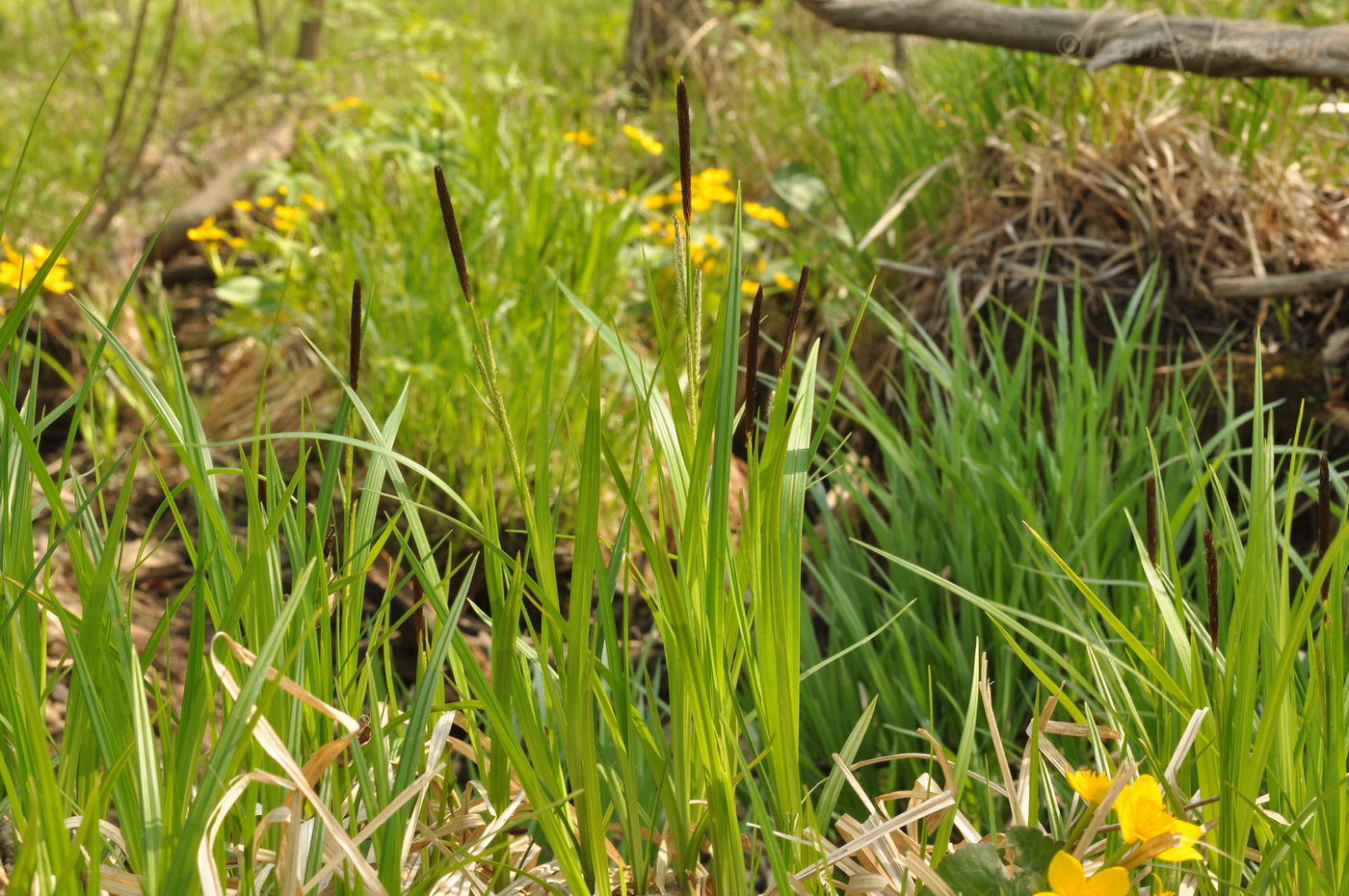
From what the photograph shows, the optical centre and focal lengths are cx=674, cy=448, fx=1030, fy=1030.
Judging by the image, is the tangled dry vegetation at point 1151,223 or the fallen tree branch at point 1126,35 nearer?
the fallen tree branch at point 1126,35

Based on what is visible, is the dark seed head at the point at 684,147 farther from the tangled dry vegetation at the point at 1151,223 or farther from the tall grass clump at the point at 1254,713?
the tangled dry vegetation at the point at 1151,223

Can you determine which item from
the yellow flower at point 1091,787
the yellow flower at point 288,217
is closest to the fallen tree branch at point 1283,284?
the yellow flower at point 1091,787

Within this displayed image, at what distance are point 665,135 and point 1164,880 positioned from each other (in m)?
4.08

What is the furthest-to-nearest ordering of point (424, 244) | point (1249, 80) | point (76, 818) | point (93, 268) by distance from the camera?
point (93, 268) → point (1249, 80) → point (424, 244) → point (76, 818)

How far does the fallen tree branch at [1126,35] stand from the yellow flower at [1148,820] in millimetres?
2003

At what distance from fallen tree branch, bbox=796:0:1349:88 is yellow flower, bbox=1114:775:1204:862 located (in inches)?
78.9

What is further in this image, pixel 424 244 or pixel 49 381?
pixel 49 381

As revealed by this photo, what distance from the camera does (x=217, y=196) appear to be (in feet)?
12.9

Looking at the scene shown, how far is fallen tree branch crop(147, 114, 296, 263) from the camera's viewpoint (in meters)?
3.70

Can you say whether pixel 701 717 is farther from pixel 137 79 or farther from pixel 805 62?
pixel 137 79

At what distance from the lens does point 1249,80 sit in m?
2.65

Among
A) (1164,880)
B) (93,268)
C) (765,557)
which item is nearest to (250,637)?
(765,557)

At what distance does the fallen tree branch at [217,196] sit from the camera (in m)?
3.70

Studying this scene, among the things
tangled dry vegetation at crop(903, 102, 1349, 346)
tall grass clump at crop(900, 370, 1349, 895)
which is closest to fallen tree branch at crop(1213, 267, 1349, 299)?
tangled dry vegetation at crop(903, 102, 1349, 346)
